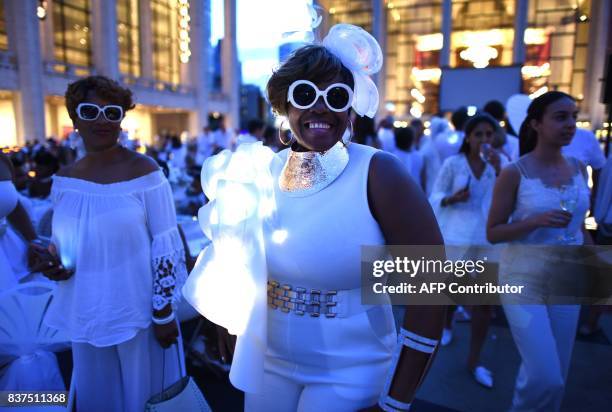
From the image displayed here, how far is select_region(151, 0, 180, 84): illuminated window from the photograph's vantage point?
3180 cm

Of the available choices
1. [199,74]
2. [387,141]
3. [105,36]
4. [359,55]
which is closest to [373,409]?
[359,55]

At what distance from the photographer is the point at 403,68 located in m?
35.2

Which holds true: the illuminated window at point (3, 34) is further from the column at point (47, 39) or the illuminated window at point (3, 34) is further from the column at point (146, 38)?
the column at point (146, 38)

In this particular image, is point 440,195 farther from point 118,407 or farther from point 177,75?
point 177,75

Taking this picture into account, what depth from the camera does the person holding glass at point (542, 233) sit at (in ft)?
7.29

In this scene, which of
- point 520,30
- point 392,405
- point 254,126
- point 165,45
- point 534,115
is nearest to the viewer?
point 392,405

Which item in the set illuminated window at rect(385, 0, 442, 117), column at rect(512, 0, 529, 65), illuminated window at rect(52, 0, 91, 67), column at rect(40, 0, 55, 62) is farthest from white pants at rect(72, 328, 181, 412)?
illuminated window at rect(385, 0, 442, 117)

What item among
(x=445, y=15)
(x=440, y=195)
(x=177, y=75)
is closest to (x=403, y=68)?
(x=445, y=15)

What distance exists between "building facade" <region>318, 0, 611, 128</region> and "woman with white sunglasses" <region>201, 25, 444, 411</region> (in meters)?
29.5

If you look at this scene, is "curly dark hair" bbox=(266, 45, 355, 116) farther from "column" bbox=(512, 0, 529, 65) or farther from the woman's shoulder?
"column" bbox=(512, 0, 529, 65)

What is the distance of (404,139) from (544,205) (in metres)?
3.67

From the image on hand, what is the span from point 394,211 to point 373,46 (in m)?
0.58

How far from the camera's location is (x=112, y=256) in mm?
2121

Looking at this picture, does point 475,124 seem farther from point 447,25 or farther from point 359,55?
point 447,25
